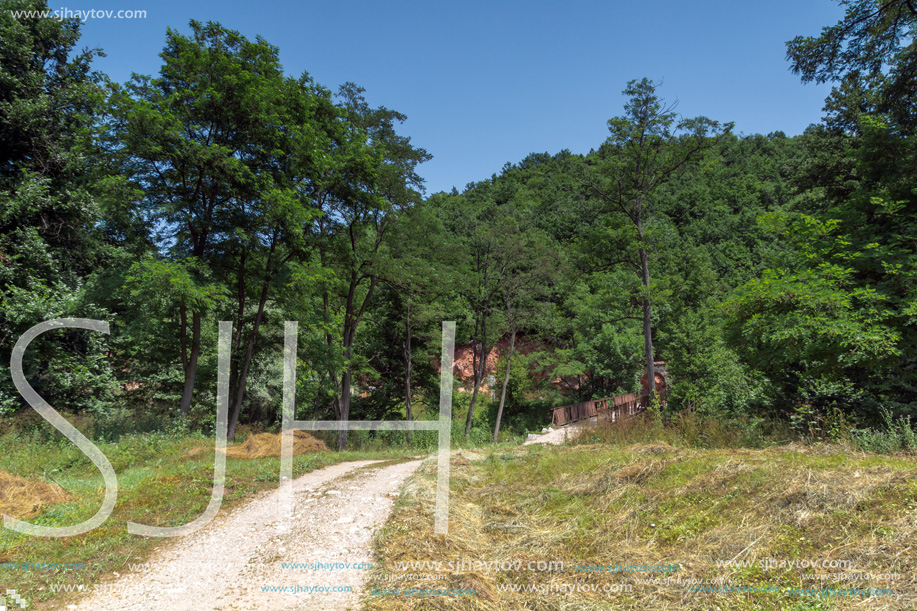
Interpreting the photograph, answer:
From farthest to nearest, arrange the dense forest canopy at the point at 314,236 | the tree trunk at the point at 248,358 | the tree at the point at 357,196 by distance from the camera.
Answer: the tree at the point at 357,196, the tree trunk at the point at 248,358, the dense forest canopy at the point at 314,236

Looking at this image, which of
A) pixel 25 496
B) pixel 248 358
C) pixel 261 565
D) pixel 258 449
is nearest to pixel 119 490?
pixel 25 496

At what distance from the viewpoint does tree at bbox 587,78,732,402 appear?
1619cm

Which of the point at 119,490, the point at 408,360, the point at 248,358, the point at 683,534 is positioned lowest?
the point at 119,490

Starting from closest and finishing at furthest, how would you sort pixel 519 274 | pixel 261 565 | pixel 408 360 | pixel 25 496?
pixel 261 565, pixel 25 496, pixel 408 360, pixel 519 274

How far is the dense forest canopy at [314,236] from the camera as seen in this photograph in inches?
369

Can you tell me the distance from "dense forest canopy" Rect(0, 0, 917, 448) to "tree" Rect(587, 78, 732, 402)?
79 millimetres

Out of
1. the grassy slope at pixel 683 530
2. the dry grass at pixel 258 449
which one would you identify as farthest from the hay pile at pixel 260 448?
the grassy slope at pixel 683 530

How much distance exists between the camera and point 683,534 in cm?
407

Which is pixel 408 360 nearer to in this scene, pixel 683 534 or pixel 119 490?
pixel 119 490

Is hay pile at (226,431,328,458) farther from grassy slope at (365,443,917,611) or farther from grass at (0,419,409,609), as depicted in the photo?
grassy slope at (365,443,917,611)

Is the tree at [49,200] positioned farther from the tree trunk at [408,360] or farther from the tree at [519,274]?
the tree at [519,274]

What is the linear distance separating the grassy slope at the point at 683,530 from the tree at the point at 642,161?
11207 millimetres

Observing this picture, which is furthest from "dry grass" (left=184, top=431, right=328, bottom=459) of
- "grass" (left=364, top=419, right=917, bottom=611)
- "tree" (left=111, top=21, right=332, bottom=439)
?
"grass" (left=364, top=419, right=917, bottom=611)

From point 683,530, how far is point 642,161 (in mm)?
16199
